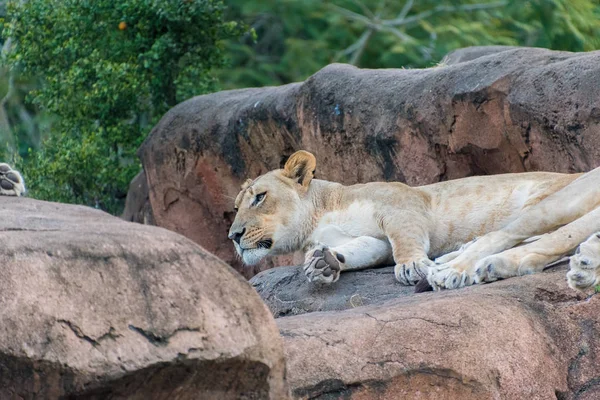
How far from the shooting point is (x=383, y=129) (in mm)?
7602

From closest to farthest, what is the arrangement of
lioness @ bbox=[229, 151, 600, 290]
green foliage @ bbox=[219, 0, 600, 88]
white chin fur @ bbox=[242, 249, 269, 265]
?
lioness @ bbox=[229, 151, 600, 290], white chin fur @ bbox=[242, 249, 269, 265], green foliage @ bbox=[219, 0, 600, 88]

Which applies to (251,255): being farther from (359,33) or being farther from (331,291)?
(359,33)

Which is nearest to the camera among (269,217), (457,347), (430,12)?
(457,347)

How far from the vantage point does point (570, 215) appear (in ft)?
16.7

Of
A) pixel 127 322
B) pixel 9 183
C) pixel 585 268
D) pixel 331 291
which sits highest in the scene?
pixel 127 322

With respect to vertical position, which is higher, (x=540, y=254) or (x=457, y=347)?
(x=457, y=347)

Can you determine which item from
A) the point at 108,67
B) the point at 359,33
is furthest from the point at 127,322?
the point at 359,33

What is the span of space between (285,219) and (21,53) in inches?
169

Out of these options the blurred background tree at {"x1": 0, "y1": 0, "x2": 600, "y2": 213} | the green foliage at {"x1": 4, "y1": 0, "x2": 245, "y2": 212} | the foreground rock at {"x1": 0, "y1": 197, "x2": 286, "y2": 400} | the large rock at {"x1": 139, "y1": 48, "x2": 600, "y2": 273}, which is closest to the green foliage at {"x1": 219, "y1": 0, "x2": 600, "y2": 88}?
the blurred background tree at {"x1": 0, "y1": 0, "x2": 600, "y2": 213}

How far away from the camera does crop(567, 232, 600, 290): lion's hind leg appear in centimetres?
403

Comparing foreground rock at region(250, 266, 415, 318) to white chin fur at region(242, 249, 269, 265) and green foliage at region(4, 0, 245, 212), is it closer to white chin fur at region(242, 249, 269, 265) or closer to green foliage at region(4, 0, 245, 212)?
white chin fur at region(242, 249, 269, 265)

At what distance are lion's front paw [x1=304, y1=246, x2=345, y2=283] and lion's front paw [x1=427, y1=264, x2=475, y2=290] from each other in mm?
683

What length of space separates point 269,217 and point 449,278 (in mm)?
1577

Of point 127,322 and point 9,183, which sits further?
point 9,183
